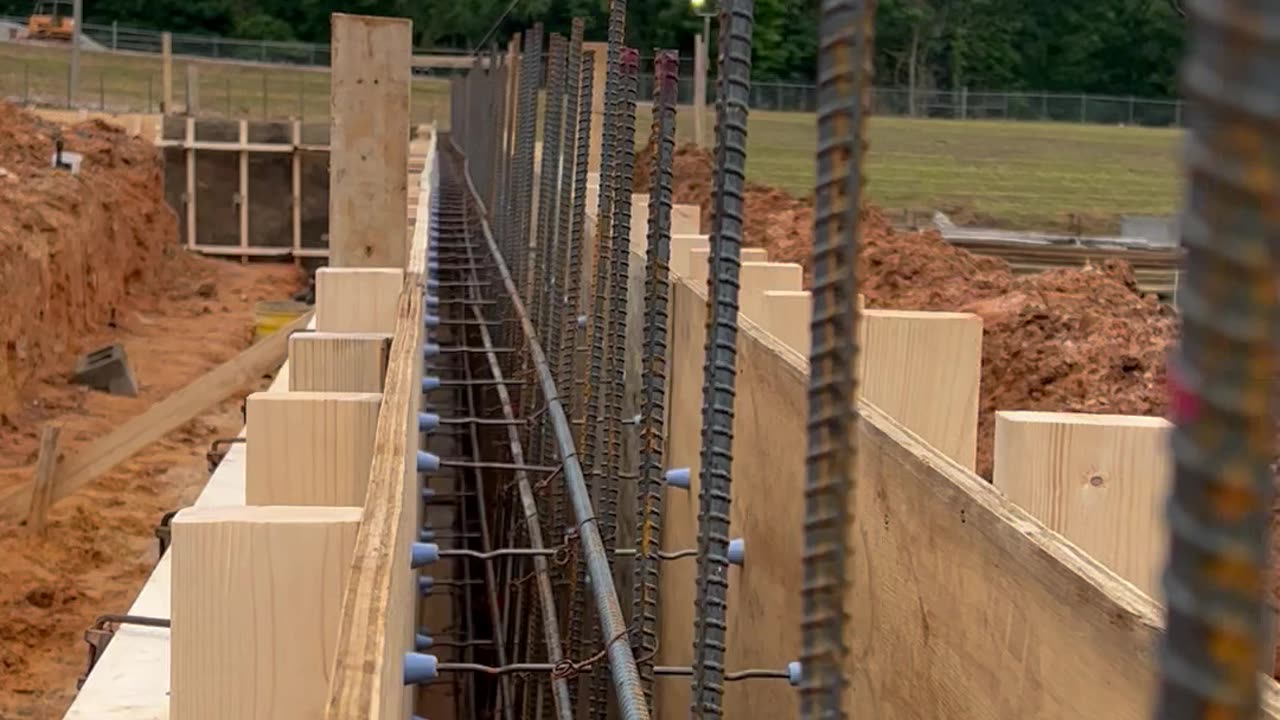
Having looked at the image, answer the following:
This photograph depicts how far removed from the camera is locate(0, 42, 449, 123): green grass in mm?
43375

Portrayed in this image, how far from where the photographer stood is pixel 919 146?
41.8m

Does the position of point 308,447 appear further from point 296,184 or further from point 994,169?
point 994,169

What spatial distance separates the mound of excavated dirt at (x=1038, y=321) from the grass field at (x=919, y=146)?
14.5m

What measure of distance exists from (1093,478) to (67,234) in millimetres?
15983

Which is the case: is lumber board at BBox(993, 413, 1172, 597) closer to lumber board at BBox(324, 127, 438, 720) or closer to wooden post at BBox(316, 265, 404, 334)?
lumber board at BBox(324, 127, 438, 720)

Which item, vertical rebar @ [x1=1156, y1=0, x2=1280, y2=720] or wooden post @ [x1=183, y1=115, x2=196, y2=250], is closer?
vertical rebar @ [x1=1156, y1=0, x2=1280, y2=720]


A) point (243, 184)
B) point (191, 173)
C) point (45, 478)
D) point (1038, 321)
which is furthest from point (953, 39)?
point (1038, 321)

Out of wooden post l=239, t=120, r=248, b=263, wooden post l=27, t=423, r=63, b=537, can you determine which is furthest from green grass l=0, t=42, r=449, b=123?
wooden post l=27, t=423, r=63, b=537

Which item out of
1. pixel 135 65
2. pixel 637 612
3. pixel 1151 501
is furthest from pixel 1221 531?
pixel 135 65

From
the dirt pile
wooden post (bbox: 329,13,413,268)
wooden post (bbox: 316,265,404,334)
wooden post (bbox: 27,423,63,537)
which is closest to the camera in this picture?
wooden post (bbox: 316,265,404,334)

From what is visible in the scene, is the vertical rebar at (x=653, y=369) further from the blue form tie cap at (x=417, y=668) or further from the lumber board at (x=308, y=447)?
the lumber board at (x=308, y=447)

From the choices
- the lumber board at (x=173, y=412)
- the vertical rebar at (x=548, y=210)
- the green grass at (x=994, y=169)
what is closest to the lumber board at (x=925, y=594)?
the vertical rebar at (x=548, y=210)

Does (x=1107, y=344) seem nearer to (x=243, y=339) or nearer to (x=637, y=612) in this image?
(x=637, y=612)

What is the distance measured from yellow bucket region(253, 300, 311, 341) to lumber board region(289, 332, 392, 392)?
15.1 m
